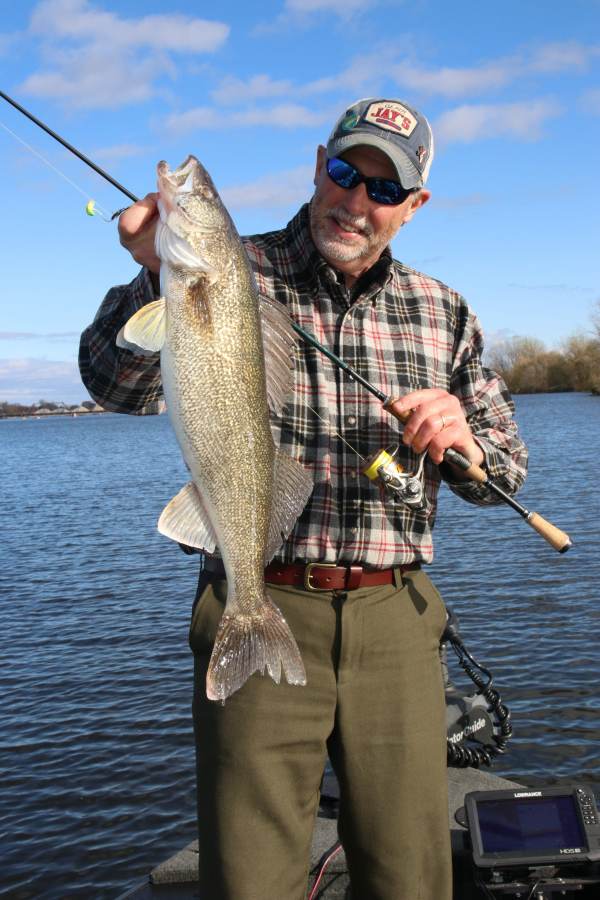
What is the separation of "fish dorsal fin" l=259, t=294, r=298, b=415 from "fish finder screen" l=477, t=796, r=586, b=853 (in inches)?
93.4

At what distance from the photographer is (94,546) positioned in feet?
68.5

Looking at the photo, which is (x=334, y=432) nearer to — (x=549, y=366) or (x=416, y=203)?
(x=416, y=203)

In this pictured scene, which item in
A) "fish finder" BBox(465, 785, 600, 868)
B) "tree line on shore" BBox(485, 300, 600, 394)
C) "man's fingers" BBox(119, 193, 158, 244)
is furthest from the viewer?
"tree line on shore" BBox(485, 300, 600, 394)

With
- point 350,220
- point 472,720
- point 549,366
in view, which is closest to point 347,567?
point 350,220

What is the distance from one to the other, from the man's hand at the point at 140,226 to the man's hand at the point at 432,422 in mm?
1085

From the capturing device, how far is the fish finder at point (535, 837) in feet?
13.5

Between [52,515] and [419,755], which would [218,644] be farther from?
[52,515]

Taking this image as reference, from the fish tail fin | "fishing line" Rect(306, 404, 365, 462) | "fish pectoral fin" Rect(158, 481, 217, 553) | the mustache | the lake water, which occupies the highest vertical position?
the mustache

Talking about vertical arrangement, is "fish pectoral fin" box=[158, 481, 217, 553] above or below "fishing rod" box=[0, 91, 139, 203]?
below

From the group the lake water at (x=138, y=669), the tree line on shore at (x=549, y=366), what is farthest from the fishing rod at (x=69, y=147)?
the tree line on shore at (x=549, y=366)

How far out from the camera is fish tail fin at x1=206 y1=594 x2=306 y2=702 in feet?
10.2

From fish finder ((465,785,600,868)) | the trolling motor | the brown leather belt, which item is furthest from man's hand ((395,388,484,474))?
the trolling motor

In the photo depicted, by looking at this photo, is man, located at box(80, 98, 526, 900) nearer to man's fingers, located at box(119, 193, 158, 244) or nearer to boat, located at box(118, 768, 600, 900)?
man's fingers, located at box(119, 193, 158, 244)

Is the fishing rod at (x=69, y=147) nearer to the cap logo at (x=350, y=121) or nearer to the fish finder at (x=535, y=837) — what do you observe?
the cap logo at (x=350, y=121)
